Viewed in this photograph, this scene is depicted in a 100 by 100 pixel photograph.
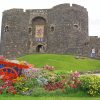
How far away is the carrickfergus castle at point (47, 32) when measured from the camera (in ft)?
169

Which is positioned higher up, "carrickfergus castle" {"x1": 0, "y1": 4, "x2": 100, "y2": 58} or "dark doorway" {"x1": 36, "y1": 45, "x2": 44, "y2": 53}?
"carrickfergus castle" {"x1": 0, "y1": 4, "x2": 100, "y2": 58}

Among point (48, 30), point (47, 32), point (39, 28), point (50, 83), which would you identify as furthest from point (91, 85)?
point (39, 28)

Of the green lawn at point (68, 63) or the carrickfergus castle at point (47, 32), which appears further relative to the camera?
the carrickfergus castle at point (47, 32)

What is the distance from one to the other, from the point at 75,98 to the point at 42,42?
128 ft

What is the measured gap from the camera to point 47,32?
53844 millimetres

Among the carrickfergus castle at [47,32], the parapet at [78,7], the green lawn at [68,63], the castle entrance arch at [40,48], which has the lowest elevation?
the green lawn at [68,63]

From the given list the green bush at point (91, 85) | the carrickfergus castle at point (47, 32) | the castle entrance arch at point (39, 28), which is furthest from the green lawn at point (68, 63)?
the green bush at point (91, 85)

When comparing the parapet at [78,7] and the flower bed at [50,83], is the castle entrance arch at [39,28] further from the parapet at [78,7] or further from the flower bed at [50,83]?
the flower bed at [50,83]

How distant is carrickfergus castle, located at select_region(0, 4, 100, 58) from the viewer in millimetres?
51594

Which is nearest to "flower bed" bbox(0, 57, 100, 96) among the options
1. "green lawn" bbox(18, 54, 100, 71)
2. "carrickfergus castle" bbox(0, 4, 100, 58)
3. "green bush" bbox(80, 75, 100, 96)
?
"green bush" bbox(80, 75, 100, 96)

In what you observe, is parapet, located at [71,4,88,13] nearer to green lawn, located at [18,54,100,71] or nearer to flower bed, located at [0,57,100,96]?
green lawn, located at [18,54,100,71]

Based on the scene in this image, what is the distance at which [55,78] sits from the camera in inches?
640

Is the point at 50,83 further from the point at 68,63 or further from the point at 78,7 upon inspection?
the point at 78,7

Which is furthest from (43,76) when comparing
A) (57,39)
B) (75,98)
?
(57,39)
